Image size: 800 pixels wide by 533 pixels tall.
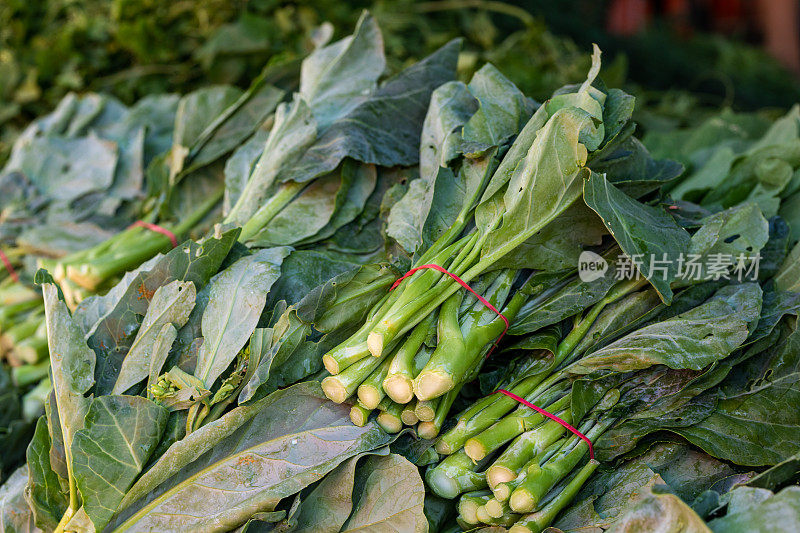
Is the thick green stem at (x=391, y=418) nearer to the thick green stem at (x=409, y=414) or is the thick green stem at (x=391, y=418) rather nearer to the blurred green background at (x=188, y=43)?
the thick green stem at (x=409, y=414)

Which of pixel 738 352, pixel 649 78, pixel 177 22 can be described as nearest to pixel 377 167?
pixel 738 352

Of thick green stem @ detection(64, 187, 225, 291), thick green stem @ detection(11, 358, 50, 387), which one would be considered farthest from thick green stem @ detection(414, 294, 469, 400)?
thick green stem @ detection(11, 358, 50, 387)

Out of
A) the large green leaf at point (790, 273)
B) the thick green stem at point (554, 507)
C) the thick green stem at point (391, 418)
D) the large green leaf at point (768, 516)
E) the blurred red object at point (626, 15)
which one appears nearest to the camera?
the large green leaf at point (768, 516)

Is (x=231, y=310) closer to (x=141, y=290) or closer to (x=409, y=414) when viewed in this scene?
(x=141, y=290)

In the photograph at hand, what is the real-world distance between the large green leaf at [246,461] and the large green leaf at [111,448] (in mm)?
44

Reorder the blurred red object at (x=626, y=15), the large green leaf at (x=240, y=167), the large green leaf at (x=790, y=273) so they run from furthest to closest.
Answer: the blurred red object at (x=626, y=15), the large green leaf at (x=240, y=167), the large green leaf at (x=790, y=273)

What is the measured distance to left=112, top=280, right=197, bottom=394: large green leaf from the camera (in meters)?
1.76

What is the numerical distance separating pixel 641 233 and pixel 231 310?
1142 mm

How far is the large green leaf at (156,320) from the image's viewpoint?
1.76 m

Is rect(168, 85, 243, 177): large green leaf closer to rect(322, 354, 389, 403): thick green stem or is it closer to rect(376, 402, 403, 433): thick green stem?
rect(322, 354, 389, 403): thick green stem

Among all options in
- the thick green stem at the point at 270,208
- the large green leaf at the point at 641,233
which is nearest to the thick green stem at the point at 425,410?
the large green leaf at the point at 641,233

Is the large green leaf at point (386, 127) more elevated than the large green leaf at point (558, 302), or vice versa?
the large green leaf at point (386, 127)

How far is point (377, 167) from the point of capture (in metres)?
2.27

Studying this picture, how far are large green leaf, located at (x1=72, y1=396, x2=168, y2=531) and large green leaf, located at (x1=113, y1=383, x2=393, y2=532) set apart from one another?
0.14ft
